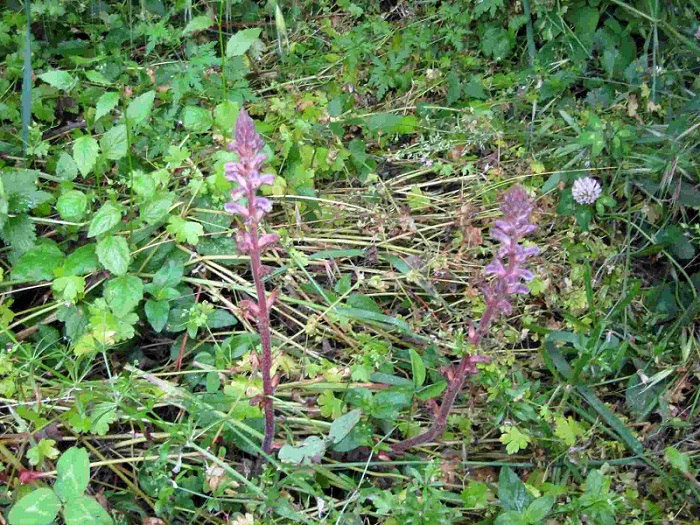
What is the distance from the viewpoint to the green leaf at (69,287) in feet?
6.53

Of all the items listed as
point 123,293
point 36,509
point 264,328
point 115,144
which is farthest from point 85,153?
point 36,509

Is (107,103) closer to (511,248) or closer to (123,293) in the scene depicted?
(123,293)

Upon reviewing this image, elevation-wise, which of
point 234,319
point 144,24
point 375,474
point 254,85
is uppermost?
point 144,24

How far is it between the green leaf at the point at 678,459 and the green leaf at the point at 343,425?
2.79 feet

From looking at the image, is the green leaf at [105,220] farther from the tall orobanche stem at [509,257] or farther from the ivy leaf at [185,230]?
the tall orobanche stem at [509,257]

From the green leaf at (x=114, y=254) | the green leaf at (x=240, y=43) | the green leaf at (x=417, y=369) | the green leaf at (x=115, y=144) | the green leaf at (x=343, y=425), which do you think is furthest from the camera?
the green leaf at (x=240, y=43)

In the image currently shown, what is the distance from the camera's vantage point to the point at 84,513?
4.97 ft

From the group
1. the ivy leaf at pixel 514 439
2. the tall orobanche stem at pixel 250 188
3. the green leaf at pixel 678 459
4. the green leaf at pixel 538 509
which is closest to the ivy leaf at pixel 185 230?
the tall orobanche stem at pixel 250 188

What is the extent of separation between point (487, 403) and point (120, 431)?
1050mm

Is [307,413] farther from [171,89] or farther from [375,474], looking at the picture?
[171,89]

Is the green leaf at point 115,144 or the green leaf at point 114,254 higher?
the green leaf at point 115,144

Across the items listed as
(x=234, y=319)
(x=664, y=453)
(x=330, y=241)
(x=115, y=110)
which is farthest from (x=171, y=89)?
(x=664, y=453)

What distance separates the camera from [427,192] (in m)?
2.65

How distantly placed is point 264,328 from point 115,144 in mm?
1074
